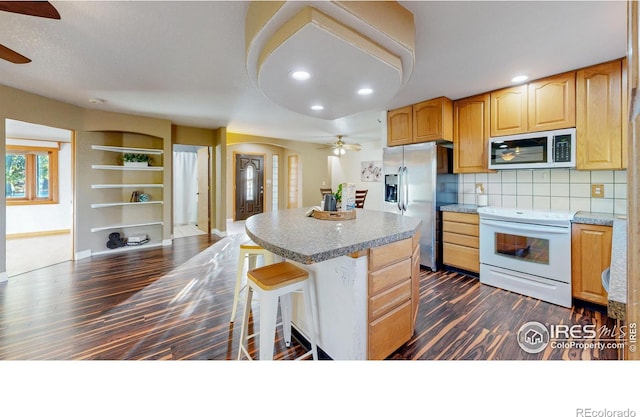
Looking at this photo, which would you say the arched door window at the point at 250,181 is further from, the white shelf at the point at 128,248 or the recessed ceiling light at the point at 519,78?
the recessed ceiling light at the point at 519,78

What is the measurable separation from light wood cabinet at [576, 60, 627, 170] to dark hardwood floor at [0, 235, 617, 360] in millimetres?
1369

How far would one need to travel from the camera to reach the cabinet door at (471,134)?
3.07 meters

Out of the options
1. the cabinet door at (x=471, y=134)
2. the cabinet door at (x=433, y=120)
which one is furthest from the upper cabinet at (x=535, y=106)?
the cabinet door at (x=433, y=120)

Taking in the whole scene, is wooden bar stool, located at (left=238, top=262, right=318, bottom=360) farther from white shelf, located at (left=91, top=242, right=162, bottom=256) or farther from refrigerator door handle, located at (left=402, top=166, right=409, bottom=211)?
white shelf, located at (left=91, top=242, right=162, bottom=256)

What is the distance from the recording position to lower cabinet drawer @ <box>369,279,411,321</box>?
4.71 feet

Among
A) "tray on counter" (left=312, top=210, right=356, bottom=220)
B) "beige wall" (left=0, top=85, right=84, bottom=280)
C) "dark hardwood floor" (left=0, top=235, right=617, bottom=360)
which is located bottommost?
"dark hardwood floor" (left=0, top=235, right=617, bottom=360)

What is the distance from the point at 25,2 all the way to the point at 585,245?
13.3 ft

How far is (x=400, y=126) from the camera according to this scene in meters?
3.60

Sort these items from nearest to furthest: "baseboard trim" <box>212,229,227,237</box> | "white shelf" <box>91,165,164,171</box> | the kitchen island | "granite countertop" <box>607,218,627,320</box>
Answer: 1. "granite countertop" <box>607,218,627,320</box>
2. the kitchen island
3. "white shelf" <box>91,165,164,171</box>
4. "baseboard trim" <box>212,229,227,237</box>

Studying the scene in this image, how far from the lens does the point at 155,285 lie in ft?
9.30

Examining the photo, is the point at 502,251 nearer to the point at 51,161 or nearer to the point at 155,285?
the point at 155,285

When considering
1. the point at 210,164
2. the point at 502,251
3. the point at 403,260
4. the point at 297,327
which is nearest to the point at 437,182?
the point at 502,251

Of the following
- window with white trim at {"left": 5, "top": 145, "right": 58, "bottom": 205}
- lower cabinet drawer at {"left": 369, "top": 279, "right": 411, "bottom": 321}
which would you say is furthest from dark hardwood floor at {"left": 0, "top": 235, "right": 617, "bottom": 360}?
window with white trim at {"left": 5, "top": 145, "right": 58, "bottom": 205}

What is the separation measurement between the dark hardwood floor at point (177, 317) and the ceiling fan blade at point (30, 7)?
1.95 m
